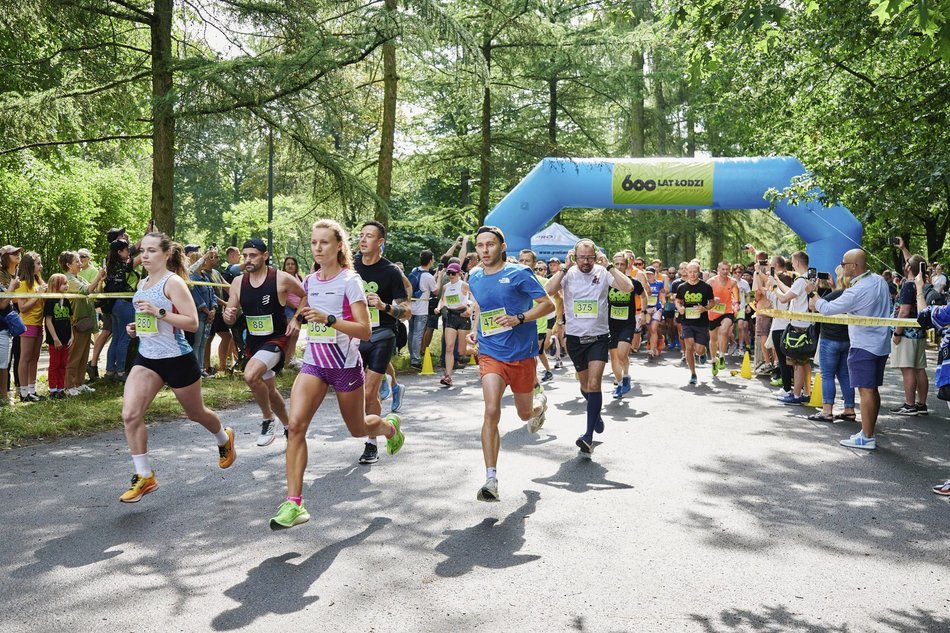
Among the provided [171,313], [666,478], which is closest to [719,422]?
[666,478]

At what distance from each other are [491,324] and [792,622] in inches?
118

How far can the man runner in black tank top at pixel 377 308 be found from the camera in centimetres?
726

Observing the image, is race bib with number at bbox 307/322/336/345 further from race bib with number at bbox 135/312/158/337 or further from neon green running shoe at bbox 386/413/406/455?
neon green running shoe at bbox 386/413/406/455

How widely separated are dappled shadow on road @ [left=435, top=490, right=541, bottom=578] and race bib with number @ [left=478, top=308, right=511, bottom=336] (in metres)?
1.33

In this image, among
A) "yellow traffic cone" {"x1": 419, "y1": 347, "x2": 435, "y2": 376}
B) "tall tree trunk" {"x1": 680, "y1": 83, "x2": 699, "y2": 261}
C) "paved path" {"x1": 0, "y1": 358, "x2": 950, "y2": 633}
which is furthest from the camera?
"tall tree trunk" {"x1": 680, "y1": 83, "x2": 699, "y2": 261}

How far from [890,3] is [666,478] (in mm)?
3616

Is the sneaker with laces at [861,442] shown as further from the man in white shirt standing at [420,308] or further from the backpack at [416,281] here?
the backpack at [416,281]

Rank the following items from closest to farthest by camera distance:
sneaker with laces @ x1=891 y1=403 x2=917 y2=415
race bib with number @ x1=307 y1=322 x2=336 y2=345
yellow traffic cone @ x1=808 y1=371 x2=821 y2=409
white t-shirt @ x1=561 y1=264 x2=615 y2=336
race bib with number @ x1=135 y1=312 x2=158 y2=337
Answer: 1. race bib with number @ x1=307 y1=322 x2=336 y2=345
2. race bib with number @ x1=135 y1=312 x2=158 y2=337
3. white t-shirt @ x1=561 y1=264 x2=615 y2=336
4. sneaker with laces @ x1=891 y1=403 x2=917 y2=415
5. yellow traffic cone @ x1=808 y1=371 x2=821 y2=409

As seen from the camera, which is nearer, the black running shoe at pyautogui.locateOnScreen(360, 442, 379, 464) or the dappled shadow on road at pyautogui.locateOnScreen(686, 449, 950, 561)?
the dappled shadow on road at pyautogui.locateOnScreen(686, 449, 950, 561)

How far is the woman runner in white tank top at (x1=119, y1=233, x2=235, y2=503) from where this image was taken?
558cm

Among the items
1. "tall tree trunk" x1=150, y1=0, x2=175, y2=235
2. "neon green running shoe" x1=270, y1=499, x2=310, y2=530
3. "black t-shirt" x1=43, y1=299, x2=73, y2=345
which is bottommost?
"neon green running shoe" x1=270, y1=499, x2=310, y2=530

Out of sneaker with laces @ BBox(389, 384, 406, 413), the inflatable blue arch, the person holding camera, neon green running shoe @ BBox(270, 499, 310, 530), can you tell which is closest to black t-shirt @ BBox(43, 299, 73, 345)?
sneaker with laces @ BBox(389, 384, 406, 413)

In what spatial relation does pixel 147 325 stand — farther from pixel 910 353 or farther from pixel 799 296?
pixel 910 353

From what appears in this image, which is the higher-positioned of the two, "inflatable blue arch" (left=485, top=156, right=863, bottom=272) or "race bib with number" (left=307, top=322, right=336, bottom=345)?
"inflatable blue arch" (left=485, top=156, right=863, bottom=272)
